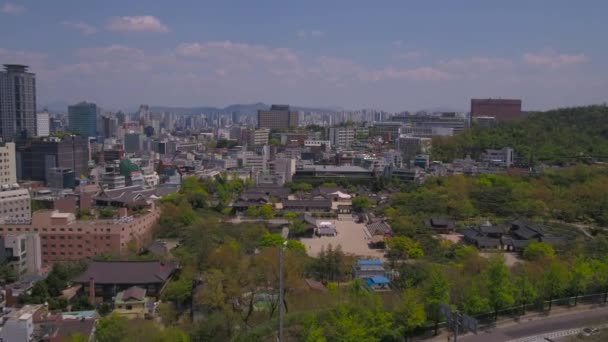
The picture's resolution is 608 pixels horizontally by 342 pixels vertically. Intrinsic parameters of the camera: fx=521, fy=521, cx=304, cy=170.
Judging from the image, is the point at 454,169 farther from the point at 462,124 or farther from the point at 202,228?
the point at 462,124

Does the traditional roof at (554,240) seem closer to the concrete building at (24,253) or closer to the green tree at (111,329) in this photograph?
the green tree at (111,329)

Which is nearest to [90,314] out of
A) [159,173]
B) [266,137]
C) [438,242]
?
[438,242]

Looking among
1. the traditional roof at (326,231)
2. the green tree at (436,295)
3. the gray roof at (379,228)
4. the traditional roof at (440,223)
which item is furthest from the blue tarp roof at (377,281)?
the traditional roof at (440,223)

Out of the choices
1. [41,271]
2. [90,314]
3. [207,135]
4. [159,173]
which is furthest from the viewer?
[207,135]

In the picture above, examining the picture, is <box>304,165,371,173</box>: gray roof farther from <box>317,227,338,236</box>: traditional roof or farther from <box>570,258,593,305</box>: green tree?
<box>570,258,593,305</box>: green tree

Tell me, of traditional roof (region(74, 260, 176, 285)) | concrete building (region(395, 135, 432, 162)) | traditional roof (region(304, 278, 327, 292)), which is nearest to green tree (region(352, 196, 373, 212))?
traditional roof (region(304, 278, 327, 292))

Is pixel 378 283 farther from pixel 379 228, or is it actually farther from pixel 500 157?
pixel 500 157
